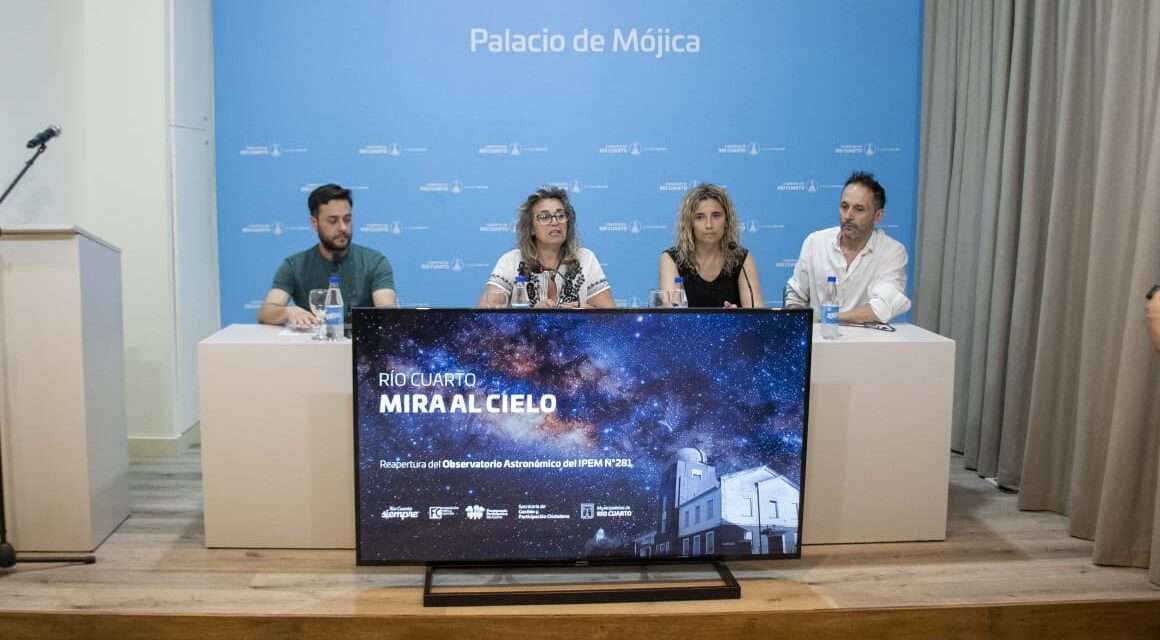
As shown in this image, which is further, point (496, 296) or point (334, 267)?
point (334, 267)

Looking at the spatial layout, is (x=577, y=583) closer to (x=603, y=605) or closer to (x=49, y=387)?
(x=603, y=605)

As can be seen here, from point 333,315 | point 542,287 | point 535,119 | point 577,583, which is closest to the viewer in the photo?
point 577,583

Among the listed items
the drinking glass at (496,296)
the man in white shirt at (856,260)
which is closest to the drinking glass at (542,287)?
the drinking glass at (496,296)

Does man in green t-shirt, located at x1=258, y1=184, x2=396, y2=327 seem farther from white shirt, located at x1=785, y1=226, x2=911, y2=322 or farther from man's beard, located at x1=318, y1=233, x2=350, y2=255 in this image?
white shirt, located at x1=785, y1=226, x2=911, y2=322

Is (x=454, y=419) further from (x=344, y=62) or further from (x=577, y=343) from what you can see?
(x=344, y=62)

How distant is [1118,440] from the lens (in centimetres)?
398

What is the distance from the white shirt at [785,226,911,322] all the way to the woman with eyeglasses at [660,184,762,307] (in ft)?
0.71

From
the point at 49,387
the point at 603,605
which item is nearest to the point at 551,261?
the point at 603,605

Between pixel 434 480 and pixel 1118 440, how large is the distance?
2519 millimetres

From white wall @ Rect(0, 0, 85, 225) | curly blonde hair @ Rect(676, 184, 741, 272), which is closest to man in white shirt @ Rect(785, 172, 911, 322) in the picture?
curly blonde hair @ Rect(676, 184, 741, 272)

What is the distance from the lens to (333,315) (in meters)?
4.04

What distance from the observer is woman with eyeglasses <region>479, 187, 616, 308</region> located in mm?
4641

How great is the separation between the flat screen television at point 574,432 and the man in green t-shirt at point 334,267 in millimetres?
1370

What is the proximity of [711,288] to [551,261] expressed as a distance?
2.40 feet
